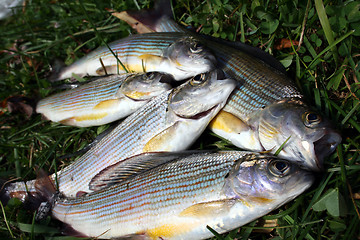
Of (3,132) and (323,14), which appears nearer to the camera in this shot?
(323,14)

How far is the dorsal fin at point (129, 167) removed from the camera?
2857 mm

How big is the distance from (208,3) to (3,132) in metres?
3.47

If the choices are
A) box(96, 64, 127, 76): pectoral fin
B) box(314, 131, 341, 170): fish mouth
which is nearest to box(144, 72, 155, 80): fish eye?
box(96, 64, 127, 76): pectoral fin

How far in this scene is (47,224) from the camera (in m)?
3.16

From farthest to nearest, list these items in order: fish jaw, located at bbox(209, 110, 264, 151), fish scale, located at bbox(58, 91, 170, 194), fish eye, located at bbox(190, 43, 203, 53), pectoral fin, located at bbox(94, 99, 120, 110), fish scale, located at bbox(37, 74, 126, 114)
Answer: fish scale, located at bbox(37, 74, 126, 114) → pectoral fin, located at bbox(94, 99, 120, 110) → fish eye, located at bbox(190, 43, 203, 53) → fish scale, located at bbox(58, 91, 170, 194) → fish jaw, located at bbox(209, 110, 264, 151)

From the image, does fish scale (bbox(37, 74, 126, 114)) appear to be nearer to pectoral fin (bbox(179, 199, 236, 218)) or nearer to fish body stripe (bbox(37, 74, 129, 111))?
fish body stripe (bbox(37, 74, 129, 111))

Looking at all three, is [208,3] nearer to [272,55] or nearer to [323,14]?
Answer: [272,55]

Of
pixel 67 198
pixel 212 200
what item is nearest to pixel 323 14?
pixel 212 200

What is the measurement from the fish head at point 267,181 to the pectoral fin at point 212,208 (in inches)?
2.6

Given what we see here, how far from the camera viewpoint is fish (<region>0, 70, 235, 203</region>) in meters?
2.83

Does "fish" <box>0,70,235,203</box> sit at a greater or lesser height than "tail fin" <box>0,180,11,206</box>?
greater

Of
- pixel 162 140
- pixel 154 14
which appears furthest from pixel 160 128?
pixel 154 14

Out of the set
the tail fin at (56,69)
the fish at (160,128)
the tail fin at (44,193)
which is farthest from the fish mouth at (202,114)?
the tail fin at (56,69)

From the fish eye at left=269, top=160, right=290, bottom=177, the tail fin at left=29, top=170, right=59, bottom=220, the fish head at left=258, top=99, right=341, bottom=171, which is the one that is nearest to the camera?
the fish eye at left=269, top=160, right=290, bottom=177
